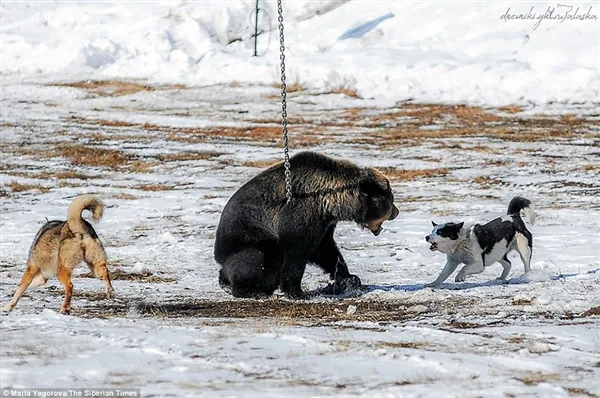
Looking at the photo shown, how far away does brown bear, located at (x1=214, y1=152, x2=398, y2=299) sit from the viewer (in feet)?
30.5

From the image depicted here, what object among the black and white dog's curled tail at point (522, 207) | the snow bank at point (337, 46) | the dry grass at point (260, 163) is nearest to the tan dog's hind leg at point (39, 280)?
the black and white dog's curled tail at point (522, 207)

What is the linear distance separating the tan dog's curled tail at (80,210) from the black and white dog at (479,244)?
13.3 feet

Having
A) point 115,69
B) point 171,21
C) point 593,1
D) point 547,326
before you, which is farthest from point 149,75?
point 547,326

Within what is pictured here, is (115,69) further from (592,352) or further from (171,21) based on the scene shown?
(592,352)

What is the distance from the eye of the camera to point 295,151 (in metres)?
23.4

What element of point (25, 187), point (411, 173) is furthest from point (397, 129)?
point (25, 187)

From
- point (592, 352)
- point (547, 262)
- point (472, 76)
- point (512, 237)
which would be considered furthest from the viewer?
point (472, 76)

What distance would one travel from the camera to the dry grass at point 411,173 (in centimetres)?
1958

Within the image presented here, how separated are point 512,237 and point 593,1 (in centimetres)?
2916

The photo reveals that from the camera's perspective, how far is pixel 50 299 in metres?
8.88

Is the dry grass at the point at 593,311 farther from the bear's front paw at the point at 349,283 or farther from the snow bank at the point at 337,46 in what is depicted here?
the snow bank at the point at 337,46

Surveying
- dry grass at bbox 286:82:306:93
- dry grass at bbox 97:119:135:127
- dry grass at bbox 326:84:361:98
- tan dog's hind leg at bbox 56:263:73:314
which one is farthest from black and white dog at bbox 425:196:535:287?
dry grass at bbox 286:82:306:93

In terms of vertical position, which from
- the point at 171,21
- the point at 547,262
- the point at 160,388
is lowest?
the point at 547,262

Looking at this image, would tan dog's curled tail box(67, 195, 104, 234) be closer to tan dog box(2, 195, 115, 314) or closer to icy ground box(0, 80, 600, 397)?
tan dog box(2, 195, 115, 314)
